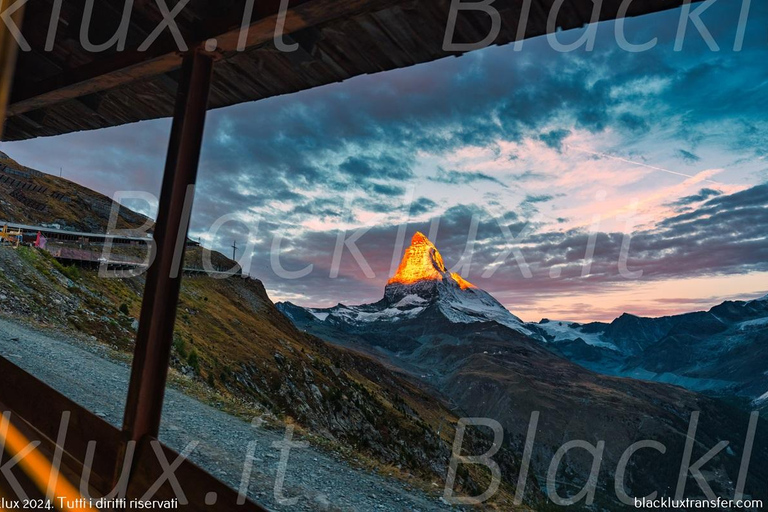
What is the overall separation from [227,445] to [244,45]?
1109 centimetres

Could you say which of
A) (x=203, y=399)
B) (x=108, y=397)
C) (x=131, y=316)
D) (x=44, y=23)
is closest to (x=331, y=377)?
(x=131, y=316)

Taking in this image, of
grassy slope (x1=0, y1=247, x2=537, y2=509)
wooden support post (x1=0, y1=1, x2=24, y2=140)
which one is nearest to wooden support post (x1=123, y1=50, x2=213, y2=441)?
wooden support post (x1=0, y1=1, x2=24, y2=140)

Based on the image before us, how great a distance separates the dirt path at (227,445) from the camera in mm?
10391

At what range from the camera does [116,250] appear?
60094mm

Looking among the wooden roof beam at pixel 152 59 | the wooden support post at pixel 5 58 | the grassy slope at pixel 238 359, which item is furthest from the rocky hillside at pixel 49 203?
the wooden support post at pixel 5 58

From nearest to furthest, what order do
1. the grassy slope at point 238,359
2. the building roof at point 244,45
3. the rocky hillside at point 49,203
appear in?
the building roof at point 244,45 → the grassy slope at point 238,359 → the rocky hillside at point 49,203

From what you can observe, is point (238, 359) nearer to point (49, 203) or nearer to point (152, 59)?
point (152, 59)

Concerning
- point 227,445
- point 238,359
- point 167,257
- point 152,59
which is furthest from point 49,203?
point 167,257

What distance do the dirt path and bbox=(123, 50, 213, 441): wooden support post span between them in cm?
668

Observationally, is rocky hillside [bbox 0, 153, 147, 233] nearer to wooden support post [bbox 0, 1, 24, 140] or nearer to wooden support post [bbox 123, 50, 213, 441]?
wooden support post [bbox 123, 50, 213, 441]

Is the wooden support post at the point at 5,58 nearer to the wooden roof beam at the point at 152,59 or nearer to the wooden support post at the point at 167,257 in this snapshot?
the wooden support post at the point at 167,257

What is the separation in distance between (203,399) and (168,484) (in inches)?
580

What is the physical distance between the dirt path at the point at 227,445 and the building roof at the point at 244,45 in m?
7.93

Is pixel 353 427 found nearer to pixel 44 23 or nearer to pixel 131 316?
pixel 131 316
